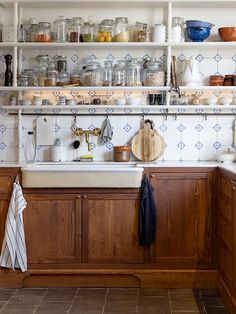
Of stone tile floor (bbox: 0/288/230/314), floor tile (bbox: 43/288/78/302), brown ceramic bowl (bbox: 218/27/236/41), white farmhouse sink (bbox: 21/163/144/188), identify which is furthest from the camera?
brown ceramic bowl (bbox: 218/27/236/41)

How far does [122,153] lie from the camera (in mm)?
4090

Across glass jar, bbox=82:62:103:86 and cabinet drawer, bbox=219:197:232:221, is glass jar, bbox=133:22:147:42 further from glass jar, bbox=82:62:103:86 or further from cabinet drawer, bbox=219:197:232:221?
cabinet drawer, bbox=219:197:232:221

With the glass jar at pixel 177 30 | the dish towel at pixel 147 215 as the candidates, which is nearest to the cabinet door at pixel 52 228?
the dish towel at pixel 147 215

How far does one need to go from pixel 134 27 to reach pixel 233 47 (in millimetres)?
872

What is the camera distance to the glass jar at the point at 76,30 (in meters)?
3.98

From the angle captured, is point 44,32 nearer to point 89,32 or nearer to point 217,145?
point 89,32

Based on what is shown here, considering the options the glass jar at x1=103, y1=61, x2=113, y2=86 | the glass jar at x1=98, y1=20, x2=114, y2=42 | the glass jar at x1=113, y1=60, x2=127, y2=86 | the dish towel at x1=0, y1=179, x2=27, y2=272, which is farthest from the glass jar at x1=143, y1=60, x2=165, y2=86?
the dish towel at x1=0, y1=179, x2=27, y2=272

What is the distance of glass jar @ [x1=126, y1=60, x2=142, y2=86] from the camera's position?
4.04m

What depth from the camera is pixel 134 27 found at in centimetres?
417

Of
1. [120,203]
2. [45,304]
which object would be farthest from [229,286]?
[45,304]

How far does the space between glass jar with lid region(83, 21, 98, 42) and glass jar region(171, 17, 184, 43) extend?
66 centimetres

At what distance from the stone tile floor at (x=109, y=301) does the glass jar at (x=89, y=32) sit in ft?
6.70

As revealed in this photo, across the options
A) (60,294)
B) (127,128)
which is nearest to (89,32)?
(127,128)

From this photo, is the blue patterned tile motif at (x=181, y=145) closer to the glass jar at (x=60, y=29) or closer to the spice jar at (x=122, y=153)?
the spice jar at (x=122, y=153)
